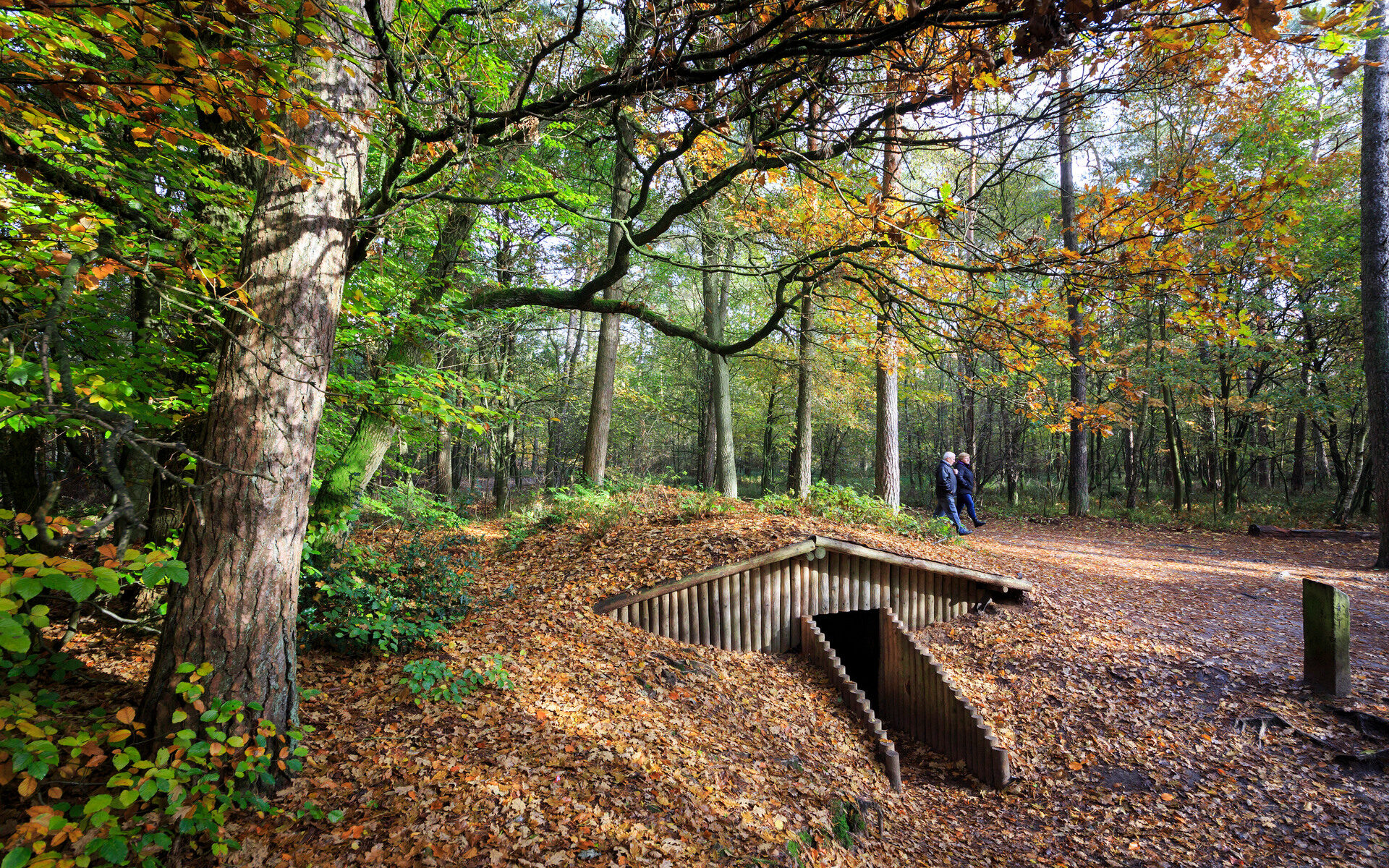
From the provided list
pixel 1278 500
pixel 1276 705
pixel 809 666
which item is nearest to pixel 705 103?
pixel 809 666

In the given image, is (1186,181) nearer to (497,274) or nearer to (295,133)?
(295,133)

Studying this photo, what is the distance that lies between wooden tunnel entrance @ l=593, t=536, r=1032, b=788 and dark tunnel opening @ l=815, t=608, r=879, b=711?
18mm

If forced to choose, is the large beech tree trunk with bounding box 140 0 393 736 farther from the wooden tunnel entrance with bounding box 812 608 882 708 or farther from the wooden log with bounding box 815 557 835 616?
the wooden tunnel entrance with bounding box 812 608 882 708

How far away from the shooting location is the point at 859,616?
8.17 meters

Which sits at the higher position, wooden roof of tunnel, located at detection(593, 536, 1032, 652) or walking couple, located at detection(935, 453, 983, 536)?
walking couple, located at detection(935, 453, 983, 536)

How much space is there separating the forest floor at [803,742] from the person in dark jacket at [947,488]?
3.03m

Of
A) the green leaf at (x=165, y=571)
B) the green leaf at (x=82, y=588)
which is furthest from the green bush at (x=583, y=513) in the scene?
the green leaf at (x=82, y=588)

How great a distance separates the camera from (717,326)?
48.4 feet

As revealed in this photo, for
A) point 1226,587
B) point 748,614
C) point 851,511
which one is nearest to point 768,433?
point 851,511

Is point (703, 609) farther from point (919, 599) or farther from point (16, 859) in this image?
point (16, 859)

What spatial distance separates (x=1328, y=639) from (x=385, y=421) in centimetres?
1014

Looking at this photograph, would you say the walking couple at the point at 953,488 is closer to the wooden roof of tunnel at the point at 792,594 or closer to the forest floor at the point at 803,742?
the forest floor at the point at 803,742

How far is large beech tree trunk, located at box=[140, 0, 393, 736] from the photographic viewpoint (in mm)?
3082

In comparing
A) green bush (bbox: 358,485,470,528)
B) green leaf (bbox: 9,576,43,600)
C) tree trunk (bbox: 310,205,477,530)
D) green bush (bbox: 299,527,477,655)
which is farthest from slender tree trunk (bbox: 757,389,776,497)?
green leaf (bbox: 9,576,43,600)
